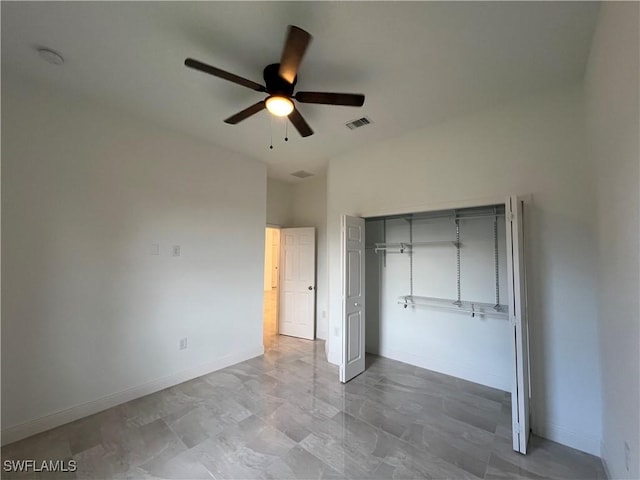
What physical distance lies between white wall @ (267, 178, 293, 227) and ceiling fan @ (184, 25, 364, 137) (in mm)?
2912

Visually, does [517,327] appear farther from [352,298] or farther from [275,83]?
[275,83]

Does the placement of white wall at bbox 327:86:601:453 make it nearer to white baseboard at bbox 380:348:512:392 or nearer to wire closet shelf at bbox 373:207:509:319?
wire closet shelf at bbox 373:207:509:319

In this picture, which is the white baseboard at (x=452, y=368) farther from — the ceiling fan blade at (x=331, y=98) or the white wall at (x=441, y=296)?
the ceiling fan blade at (x=331, y=98)

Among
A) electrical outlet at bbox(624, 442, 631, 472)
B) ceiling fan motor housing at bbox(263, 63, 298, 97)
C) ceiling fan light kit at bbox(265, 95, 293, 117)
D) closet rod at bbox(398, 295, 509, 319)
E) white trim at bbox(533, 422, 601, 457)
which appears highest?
ceiling fan motor housing at bbox(263, 63, 298, 97)

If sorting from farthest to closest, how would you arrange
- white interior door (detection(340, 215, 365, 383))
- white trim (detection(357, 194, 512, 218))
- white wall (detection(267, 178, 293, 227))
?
white wall (detection(267, 178, 293, 227)) → white interior door (detection(340, 215, 365, 383)) → white trim (detection(357, 194, 512, 218))

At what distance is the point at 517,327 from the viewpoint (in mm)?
2088

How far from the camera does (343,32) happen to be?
1.86m

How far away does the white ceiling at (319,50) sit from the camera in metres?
1.70

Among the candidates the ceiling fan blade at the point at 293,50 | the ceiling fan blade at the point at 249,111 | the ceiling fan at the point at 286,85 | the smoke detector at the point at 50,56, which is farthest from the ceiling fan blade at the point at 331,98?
the smoke detector at the point at 50,56

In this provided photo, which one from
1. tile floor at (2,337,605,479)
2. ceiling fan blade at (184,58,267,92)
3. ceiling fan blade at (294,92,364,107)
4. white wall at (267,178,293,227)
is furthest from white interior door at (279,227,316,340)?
ceiling fan blade at (184,58,267,92)

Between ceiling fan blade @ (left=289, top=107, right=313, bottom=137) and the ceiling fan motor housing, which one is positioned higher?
the ceiling fan motor housing

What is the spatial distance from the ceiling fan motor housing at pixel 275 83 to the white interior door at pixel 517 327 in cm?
205

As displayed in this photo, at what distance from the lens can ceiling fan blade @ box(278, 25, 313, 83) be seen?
1453 millimetres

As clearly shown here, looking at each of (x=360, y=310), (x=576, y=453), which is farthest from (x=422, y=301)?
(x=576, y=453)
